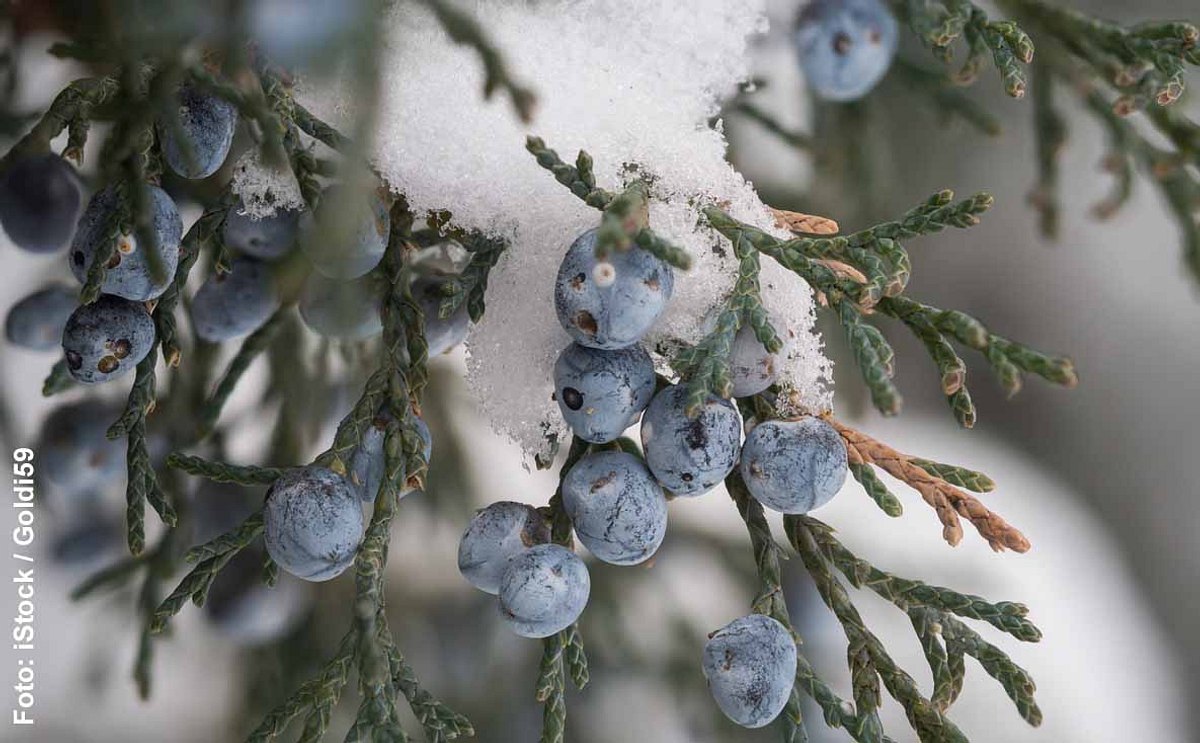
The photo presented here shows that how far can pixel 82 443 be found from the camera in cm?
101

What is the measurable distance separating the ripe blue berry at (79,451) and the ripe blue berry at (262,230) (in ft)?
1.14

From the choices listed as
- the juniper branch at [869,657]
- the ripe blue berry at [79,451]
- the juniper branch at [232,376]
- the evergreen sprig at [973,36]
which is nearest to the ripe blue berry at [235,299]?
the juniper branch at [232,376]

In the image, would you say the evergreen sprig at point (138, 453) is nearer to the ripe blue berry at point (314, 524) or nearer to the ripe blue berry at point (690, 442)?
the ripe blue berry at point (314, 524)

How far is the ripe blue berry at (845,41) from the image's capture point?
95cm

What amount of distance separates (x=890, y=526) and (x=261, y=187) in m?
1.63

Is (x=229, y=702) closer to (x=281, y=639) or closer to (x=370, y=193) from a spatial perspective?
(x=281, y=639)

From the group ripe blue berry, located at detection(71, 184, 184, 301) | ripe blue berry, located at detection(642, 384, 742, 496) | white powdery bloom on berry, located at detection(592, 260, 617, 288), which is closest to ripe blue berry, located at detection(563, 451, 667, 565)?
ripe blue berry, located at detection(642, 384, 742, 496)

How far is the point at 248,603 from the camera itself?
111cm

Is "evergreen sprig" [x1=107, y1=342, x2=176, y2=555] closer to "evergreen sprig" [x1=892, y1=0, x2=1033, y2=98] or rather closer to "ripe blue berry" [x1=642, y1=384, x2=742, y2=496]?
"ripe blue berry" [x1=642, y1=384, x2=742, y2=496]

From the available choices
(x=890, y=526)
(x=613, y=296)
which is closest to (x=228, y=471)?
(x=613, y=296)

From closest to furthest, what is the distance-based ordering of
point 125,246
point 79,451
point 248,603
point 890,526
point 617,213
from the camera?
1. point 617,213
2. point 125,246
3. point 79,451
4. point 248,603
5. point 890,526

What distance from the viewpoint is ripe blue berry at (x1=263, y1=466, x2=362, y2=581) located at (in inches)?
22.2

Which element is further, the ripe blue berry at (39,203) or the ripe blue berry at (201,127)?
the ripe blue berry at (39,203)

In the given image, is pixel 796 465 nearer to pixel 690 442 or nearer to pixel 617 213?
pixel 690 442
